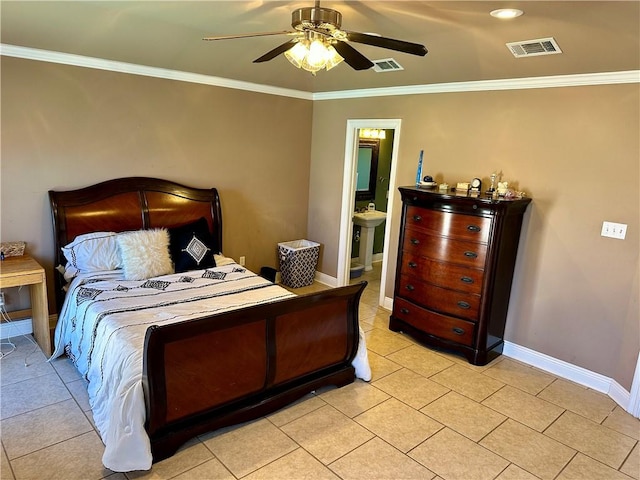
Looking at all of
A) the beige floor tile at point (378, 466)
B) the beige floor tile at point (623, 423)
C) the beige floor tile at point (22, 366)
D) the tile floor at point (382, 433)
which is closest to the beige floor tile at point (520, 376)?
the tile floor at point (382, 433)

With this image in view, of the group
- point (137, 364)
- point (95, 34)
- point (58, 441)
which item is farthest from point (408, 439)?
point (95, 34)

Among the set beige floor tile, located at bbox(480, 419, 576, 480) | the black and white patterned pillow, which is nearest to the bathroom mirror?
the black and white patterned pillow

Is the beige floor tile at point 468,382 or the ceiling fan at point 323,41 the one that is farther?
the beige floor tile at point 468,382

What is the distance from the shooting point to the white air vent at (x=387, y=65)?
3.96 m

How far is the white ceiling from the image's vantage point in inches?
105

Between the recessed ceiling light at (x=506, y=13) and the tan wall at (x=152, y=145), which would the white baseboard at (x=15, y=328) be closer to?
the tan wall at (x=152, y=145)

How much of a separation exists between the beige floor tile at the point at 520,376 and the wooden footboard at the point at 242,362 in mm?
1329

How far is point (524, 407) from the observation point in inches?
127

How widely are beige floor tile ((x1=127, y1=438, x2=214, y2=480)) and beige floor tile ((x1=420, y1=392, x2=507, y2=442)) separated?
152 cm

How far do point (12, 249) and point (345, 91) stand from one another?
367cm

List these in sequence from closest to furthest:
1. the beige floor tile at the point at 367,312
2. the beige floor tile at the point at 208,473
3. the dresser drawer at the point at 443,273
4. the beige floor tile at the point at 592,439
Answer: the beige floor tile at the point at 208,473, the beige floor tile at the point at 592,439, the dresser drawer at the point at 443,273, the beige floor tile at the point at 367,312

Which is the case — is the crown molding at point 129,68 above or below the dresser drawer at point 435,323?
above

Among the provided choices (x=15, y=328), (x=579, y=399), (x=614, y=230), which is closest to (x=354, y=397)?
(x=579, y=399)

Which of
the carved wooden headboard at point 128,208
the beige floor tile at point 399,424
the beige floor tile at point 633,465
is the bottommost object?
the beige floor tile at point 633,465
